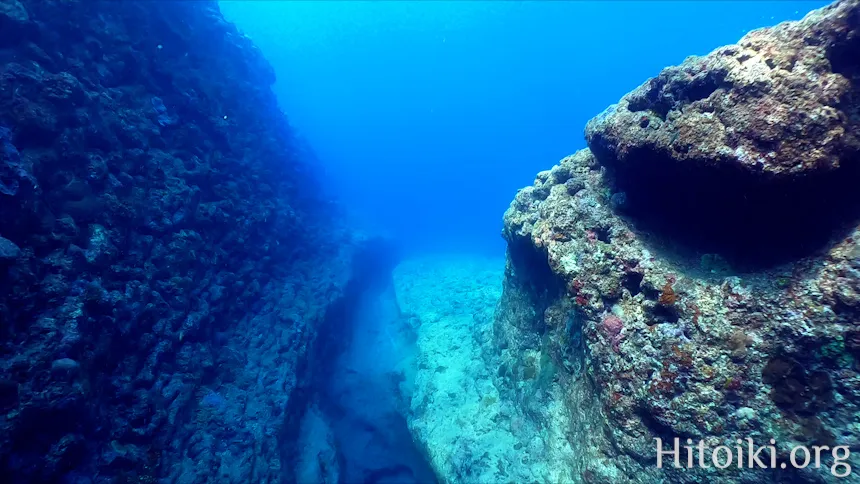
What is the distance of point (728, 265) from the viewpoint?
5918mm

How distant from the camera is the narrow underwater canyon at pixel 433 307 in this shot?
496 centimetres

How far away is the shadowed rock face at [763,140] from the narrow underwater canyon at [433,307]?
0.03 m

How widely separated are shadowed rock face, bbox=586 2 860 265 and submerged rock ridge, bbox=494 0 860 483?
20mm

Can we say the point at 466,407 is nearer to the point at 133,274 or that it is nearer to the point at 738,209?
the point at 738,209

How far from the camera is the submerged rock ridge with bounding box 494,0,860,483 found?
471cm

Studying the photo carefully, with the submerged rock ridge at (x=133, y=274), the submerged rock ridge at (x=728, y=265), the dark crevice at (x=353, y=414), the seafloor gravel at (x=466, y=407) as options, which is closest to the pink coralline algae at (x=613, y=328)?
the submerged rock ridge at (x=728, y=265)

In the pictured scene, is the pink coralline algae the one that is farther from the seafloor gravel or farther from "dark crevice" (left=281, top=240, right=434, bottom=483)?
"dark crevice" (left=281, top=240, right=434, bottom=483)

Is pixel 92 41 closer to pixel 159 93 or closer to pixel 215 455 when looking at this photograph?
pixel 159 93

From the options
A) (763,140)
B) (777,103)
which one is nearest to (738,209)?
(763,140)

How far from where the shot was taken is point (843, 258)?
15.4 feet

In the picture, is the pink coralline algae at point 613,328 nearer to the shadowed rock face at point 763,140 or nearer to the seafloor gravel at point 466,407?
the shadowed rock face at point 763,140

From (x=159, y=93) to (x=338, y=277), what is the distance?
33.8ft

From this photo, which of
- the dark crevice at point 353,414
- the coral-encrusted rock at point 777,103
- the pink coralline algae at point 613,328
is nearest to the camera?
the coral-encrusted rock at point 777,103

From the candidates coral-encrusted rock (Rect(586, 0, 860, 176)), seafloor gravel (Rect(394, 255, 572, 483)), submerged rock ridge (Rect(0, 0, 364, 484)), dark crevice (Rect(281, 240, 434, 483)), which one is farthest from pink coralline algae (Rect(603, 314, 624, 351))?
submerged rock ridge (Rect(0, 0, 364, 484))
